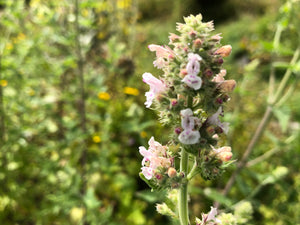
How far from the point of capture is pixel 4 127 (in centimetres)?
380

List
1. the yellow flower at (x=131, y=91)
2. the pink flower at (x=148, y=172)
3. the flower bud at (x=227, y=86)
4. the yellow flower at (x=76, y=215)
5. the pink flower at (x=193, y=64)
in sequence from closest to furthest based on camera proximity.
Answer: the pink flower at (x=193, y=64)
the flower bud at (x=227, y=86)
the pink flower at (x=148, y=172)
the yellow flower at (x=76, y=215)
the yellow flower at (x=131, y=91)

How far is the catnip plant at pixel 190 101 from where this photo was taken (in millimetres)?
1453

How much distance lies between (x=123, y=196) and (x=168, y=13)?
563 inches

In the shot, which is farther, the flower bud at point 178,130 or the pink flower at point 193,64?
the flower bud at point 178,130

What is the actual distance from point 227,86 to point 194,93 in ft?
0.57

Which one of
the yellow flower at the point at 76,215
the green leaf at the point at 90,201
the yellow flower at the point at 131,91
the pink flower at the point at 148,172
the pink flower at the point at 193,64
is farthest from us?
the yellow flower at the point at 131,91

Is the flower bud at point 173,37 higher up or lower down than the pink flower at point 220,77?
higher up

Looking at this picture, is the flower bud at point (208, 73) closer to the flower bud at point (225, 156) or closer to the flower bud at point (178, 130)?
the flower bud at point (178, 130)

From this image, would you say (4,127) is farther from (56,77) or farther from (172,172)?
(172,172)

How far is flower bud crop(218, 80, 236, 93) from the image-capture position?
1.49 meters

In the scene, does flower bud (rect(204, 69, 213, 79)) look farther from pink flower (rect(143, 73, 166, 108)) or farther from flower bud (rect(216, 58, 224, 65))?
pink flower (rect(143, 73, 166, 108))

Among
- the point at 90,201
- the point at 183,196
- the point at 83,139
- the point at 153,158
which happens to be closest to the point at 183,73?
the point at 153,158

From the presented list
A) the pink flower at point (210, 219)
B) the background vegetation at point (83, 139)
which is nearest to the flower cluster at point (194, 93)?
the pink flower at point (210, 219)

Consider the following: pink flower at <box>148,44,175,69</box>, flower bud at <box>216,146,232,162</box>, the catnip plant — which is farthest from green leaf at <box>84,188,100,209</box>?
pink flower at <box>148,44,175,69</box>
